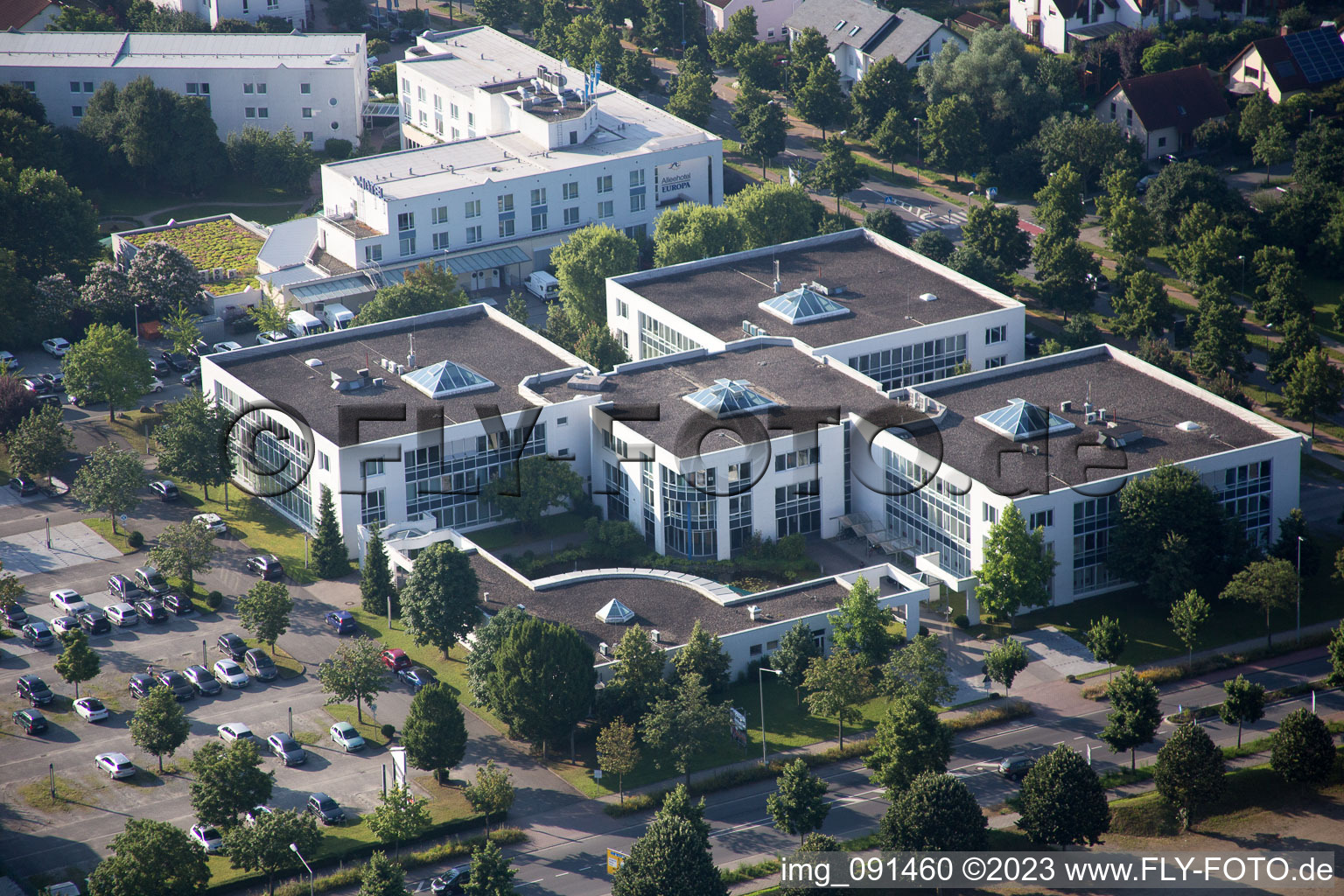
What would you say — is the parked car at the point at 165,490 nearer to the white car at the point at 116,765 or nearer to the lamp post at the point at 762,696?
the white car at the point at 116,765

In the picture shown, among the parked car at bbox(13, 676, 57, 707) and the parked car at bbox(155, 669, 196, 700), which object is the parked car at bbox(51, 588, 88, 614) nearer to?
the parked car at bbox(13, 676, 57, 707)

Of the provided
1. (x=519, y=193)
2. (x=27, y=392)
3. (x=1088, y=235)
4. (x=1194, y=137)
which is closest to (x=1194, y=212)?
(x=1088, y=235)

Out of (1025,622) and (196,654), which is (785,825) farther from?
(196,654)

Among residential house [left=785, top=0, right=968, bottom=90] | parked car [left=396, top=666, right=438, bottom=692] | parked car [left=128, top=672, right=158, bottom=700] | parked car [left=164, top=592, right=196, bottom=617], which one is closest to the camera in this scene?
parked car [left=128, top=672, right=158, bottom=700]

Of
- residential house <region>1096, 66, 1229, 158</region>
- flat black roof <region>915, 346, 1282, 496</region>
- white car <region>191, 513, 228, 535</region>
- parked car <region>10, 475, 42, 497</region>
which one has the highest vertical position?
residential house <region>1096, 66, 1229, 158</region>

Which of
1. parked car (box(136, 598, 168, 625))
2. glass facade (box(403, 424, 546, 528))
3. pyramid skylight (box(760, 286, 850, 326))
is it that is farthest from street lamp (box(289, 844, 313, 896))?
pyramid skylight (box(760, 286, 850, 326))

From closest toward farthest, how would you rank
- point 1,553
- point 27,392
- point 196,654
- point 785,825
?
point 785,825
point 196,654
point 1,553
point 27,392
